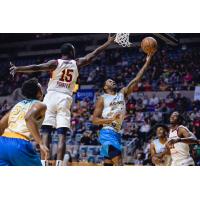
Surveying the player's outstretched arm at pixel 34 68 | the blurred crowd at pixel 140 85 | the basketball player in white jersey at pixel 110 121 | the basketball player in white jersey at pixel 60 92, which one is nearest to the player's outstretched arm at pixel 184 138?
the basketball player in white jersey at pixel 110 121

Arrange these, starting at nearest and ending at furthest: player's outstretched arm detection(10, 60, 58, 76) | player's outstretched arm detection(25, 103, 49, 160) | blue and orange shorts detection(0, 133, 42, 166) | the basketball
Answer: blue and orange shorts detection(0, 133, 42, 166)
player's outstretched arm detection(25, 103, 49, 160)
player's outstretched arm detection(10, 60, 58, 76)
the basketball

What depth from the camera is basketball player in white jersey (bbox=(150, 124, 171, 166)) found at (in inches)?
315

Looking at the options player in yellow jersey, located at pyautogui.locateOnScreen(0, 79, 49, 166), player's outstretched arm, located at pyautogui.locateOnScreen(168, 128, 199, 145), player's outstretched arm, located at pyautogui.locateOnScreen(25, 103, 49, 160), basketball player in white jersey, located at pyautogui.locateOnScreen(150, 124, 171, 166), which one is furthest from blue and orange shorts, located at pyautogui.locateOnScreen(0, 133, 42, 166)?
basketball player in white jersey, located at pyautogui.locateOnScreen(150, 124, 171, 166)

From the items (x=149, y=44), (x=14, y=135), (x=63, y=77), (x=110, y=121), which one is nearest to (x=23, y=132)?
(x=14, y=135)

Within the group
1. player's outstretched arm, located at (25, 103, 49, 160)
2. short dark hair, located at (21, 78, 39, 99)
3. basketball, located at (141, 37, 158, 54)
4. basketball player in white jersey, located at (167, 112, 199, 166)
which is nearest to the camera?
player's outstretched arm, located at (25, 103, 49, 160)

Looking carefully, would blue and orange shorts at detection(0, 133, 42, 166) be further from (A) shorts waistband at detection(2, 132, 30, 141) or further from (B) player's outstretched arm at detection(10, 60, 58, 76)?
(B) player's outstretched arm at detection(10, 60, 58, 76)

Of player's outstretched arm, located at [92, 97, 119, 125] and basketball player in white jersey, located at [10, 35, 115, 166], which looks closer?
basketball player in white jersey, located at [10, 35, 115, 166]

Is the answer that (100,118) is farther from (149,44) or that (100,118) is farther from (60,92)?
(149,44)

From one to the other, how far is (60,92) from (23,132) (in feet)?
6.02

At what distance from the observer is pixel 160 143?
27.0ft

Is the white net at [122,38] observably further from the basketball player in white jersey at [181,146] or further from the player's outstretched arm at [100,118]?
the basketball player in white jersey at [181,146]

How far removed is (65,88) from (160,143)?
205 centimetres

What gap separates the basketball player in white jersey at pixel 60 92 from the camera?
23.3ft
